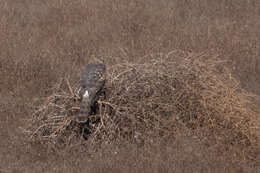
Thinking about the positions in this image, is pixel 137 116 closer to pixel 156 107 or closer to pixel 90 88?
pixel 156 107

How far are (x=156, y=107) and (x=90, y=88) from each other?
32.3 inches

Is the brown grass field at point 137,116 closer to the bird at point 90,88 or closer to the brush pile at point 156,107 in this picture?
the brush pile at point 156,107

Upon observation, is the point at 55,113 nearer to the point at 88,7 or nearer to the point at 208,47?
the point at 208,47

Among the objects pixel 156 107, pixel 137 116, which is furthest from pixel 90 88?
pixel 156 107

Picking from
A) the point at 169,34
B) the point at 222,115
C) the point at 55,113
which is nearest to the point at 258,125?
the point at 222,115

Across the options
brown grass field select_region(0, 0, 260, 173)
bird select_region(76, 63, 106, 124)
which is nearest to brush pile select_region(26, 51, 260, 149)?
brown grass field select_region(0, 0, 260, 173)

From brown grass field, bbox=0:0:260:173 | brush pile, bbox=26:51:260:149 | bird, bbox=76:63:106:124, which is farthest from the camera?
brush pile, bbox=26:51:260:149

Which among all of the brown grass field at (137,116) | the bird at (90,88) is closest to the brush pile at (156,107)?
the brown grass field at (137,116)

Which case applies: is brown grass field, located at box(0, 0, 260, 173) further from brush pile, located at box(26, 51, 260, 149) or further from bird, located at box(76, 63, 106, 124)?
bird, located at box(76, 63, 106, 124)

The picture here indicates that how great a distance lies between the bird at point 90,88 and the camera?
21.2 ft

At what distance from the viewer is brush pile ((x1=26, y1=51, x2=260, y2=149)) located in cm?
668

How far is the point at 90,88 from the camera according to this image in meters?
6.56

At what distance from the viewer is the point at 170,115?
686 centimetres

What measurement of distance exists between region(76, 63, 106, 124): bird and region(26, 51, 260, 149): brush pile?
170 millimetres
